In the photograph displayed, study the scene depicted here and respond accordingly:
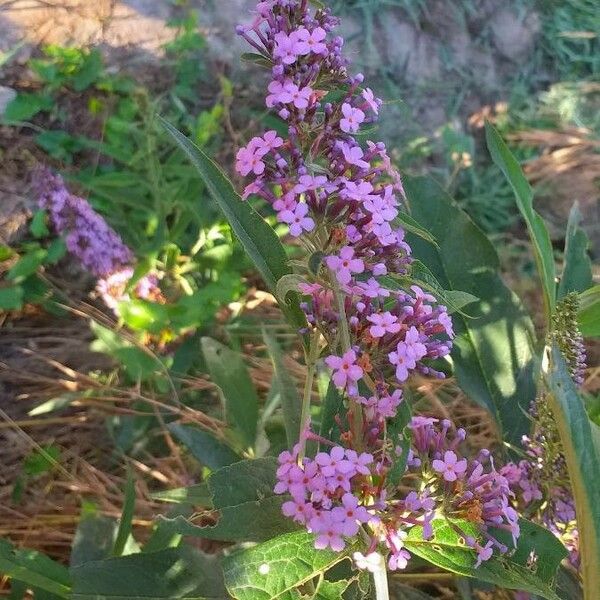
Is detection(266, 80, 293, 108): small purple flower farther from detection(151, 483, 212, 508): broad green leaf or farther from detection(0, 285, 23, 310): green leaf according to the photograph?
detection(0, 285, 23, 310): green leaf

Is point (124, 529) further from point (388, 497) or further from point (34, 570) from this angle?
point (388, 497)

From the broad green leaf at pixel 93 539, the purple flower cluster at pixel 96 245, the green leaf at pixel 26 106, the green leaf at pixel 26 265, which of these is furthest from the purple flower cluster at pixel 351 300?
the green leaf at pixel 26 106

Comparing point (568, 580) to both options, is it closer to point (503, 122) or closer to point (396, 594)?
point (396, 594)

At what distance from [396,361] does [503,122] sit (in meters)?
2.00

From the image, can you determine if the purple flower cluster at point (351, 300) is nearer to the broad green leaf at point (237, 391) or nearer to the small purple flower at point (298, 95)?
the small purple flower at point (298, 95)

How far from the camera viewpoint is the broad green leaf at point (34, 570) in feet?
3.00

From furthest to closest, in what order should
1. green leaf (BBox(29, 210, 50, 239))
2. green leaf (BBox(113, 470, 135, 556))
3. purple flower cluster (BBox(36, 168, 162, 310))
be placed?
green leaf (BBox(29, 210, 50, 239)), purple flower cluster (BBox(36, 168, 162, 310)), green leaf (BBox(113, 470, 135, 556))

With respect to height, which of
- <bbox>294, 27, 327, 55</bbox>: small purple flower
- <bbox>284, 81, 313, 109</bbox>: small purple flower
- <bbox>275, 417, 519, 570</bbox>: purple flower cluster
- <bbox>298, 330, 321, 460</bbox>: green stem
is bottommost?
<bbox>275, 417, 519, 570</bbox>: purple flower cluster

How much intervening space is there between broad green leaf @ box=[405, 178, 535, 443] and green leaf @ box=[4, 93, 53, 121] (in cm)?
132

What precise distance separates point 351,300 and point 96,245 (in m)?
0.97

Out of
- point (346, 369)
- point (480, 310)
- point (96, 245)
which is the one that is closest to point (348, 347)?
point (346, 369)

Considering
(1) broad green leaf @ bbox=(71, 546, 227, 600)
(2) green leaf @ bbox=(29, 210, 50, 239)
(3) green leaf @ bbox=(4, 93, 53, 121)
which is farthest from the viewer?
(3) green leaf @ bbox=(4, 93, 53, 121)

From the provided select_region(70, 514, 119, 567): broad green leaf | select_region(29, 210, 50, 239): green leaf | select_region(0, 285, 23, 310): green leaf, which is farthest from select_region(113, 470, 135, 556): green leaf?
select_region(29, 210, 50, 239): green leaf

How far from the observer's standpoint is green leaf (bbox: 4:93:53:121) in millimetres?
2037
